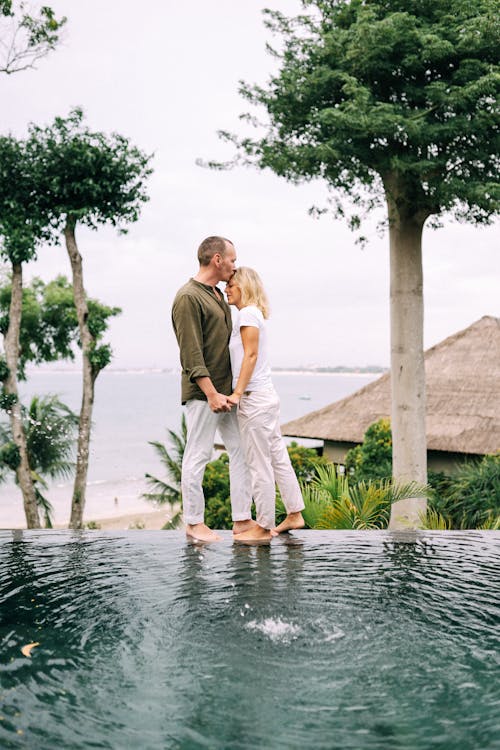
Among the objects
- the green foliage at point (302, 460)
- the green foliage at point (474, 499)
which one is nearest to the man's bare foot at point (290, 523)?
the green foliage at point (474, 499)

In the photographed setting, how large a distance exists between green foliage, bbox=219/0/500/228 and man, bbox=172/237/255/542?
751cm

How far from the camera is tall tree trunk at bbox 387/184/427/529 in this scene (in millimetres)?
13672

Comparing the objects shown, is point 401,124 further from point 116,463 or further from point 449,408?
point 116,463

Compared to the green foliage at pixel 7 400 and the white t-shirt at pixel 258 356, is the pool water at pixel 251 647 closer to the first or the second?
the white t-shirt at pixel 258 356

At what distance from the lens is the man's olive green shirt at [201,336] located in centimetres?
511

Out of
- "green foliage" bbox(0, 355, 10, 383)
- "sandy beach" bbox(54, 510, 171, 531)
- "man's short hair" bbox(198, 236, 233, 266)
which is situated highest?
"green foliage" bbox(0, 355, 10, 383)

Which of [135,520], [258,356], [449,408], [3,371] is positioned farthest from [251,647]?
[135,520]

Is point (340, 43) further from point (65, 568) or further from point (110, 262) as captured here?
point (110, 262)

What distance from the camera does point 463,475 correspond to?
1467 cm

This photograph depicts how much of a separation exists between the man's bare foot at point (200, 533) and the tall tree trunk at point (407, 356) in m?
8.62

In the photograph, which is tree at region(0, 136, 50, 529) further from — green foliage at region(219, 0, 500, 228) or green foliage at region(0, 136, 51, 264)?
green foliage at region(219, 0, 500, 228)

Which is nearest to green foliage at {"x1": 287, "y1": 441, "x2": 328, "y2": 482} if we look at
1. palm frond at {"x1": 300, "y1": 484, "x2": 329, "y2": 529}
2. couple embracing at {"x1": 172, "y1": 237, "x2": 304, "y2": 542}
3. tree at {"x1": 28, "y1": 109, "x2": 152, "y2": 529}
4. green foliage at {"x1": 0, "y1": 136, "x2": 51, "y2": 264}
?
tree at {"x1": 28, "y1": 109, "x2": 152, "y2": 529}

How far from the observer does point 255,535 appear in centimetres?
539

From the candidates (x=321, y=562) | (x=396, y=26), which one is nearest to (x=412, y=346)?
(x=396, y=26)
